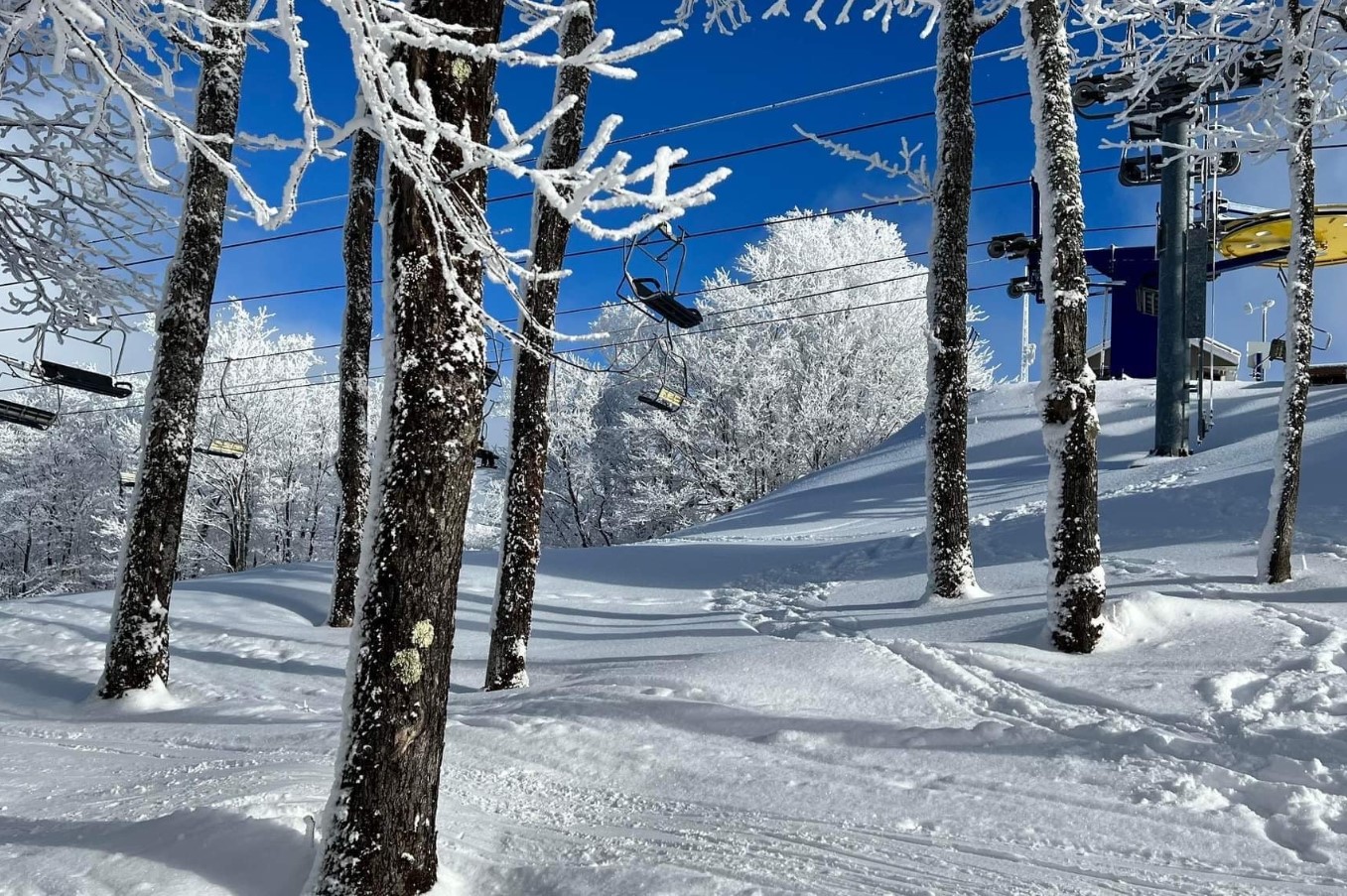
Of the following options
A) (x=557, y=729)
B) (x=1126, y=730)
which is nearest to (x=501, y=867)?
(x=557, y=729)

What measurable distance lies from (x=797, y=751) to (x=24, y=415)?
44.7 ft

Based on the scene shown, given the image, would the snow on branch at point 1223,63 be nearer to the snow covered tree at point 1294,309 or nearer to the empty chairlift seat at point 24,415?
the snow covered tree at point 1294,309

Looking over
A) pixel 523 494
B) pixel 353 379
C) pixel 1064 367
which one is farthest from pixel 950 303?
pixel 353 379

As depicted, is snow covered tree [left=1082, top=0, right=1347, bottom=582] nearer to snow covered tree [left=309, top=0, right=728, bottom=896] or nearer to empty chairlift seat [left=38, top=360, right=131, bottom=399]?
snow covered tree [left=309, top=0, right=728, bottom=896]

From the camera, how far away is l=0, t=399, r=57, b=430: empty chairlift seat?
523 inches

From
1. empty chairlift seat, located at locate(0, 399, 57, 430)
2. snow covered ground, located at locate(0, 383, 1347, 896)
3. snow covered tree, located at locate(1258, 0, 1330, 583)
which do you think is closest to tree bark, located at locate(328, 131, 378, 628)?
snow covered ground, located at locate(0, 383, 1347, 896)

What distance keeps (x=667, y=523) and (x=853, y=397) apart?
275 inches

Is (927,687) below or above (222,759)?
above

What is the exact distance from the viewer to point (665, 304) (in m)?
11.5

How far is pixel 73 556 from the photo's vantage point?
33031 mm

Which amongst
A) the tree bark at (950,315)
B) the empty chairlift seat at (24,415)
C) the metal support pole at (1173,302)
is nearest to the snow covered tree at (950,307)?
the tree bark at (950,315)

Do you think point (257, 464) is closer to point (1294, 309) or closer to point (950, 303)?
point (950, 303)

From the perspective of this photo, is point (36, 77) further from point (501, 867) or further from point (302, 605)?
point (501, 867)

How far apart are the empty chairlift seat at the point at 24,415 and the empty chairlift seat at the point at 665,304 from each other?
904cm
